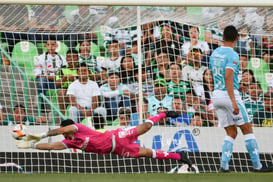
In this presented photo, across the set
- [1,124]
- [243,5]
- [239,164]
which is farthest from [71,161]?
[243,5]

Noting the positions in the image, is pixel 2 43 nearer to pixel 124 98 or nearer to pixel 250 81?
pixel 124 98

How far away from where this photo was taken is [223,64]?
8766 millimetres

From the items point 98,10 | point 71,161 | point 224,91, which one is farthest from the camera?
point 98,10

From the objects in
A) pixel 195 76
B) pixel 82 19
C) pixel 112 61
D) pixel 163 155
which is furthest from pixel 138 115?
pixel 82 19

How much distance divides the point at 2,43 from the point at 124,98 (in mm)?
2165

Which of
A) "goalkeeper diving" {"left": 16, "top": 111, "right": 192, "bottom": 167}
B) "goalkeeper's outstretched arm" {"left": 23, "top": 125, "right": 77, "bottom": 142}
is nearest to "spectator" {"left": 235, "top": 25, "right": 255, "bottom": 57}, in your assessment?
"goalkeeper diving" {"left": 16, "top": 111, "right": 192, "bottom": 167}

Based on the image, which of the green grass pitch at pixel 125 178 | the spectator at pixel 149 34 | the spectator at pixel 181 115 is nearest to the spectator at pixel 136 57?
the spectator at pixel 149 34

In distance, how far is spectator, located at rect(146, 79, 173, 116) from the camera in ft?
36.6

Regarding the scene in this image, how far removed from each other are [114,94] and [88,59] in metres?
0.73

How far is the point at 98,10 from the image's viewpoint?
11578 mm

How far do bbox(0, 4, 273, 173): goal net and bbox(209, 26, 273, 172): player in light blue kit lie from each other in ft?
6.61

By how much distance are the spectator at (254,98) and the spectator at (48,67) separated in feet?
10.1
